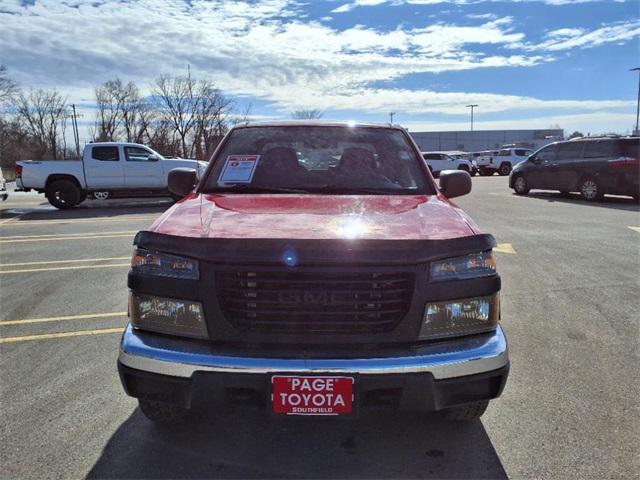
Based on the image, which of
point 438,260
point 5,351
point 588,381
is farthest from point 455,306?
point 5,351

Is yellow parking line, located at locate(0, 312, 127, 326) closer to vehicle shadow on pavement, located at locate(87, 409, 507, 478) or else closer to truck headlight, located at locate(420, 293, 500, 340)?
vehicle shadow on pavement, located at locate(87, 409, 507, 478)

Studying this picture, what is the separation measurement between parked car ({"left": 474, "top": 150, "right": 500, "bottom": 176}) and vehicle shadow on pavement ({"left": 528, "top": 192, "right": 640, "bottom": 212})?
56.5ft

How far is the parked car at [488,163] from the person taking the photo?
1345 inches

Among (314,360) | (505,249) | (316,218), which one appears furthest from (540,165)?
(314,360)

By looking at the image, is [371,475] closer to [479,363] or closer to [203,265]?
[479,363]

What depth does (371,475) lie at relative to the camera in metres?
2.51

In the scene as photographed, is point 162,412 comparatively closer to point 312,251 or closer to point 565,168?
point 312,251

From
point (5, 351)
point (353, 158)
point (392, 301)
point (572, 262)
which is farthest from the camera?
point (572, 262)

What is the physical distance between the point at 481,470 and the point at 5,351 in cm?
363

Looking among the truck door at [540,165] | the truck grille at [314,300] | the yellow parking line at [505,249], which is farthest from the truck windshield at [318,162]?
the truck door at [540,165]

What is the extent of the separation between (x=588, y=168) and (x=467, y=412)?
575 inches

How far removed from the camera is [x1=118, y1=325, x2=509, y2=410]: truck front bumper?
7.38ft

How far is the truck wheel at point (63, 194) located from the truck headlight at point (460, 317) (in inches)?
598

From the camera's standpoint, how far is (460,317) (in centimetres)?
245
